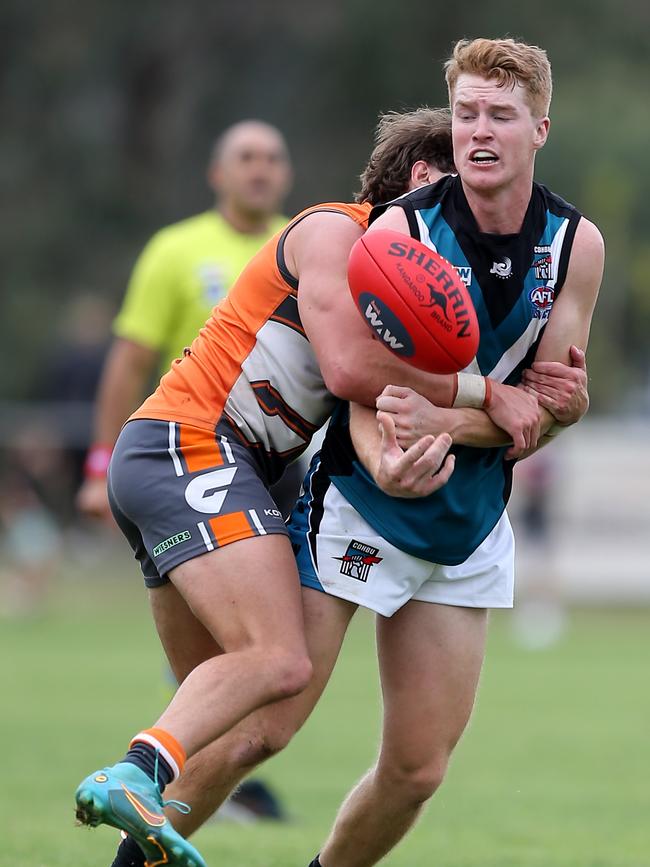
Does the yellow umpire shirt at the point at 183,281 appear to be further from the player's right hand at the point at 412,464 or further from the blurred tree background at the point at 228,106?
the blurred tree background at the point at 228,106

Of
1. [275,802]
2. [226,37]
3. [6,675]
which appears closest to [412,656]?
[275,802]

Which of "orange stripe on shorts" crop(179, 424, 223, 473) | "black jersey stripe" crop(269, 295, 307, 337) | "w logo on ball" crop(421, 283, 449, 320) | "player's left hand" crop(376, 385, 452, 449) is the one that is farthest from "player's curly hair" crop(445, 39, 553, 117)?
"orange stripe on shorts" crop(179, 424, 223, 473)

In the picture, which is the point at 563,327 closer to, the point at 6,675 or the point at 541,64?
the point at 541,64

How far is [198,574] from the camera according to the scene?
456 cm

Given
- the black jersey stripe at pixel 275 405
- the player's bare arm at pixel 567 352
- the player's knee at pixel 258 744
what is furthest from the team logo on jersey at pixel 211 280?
the player's knee at pixel 258 744

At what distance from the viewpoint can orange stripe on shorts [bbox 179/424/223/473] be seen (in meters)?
4.71

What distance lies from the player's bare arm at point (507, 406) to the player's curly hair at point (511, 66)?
1.32ft

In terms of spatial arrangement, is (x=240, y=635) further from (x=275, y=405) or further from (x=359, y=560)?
(x=275, y=405)

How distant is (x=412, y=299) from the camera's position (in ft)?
14.4

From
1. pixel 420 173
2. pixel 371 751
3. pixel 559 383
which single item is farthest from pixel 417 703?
pixel 371 751

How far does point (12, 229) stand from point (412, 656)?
933 inches

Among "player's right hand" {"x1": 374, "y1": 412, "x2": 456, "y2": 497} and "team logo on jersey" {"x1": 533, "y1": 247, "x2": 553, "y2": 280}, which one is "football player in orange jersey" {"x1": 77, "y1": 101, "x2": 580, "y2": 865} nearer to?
"player's right hand" {"x1": 374, "y1": 412, "x2": 456, "y2": 497}

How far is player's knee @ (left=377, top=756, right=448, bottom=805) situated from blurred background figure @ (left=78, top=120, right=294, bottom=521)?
2.85 metres

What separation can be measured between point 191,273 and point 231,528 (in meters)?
3.17
